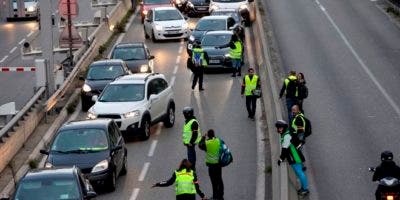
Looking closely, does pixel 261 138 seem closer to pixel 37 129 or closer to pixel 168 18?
pixel 37 129

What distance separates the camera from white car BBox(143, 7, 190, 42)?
4791 cm

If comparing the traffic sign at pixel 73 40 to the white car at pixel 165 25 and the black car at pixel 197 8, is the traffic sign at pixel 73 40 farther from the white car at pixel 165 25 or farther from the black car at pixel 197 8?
the black car at pixel 197 8

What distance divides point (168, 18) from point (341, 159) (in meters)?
24.8

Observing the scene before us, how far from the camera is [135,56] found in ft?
128

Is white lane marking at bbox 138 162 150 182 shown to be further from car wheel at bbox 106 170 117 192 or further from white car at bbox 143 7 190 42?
white car at bbox 143 7 190 42

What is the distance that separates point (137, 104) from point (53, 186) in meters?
10.6

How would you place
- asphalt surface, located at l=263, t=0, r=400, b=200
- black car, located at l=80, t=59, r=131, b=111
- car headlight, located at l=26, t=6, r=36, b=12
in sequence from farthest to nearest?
car headlight, located at l=26, t=6, r=36, b=12 < black car, located at l=80, t=59, r=131, b=111 < asphalt surface, located at l=263, t=0, r=400, b=200

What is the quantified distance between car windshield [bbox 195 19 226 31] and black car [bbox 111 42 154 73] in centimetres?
677

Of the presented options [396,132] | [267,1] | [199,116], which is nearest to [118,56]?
[199,116]

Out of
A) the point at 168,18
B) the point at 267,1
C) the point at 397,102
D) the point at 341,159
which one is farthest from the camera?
the point at 267,1

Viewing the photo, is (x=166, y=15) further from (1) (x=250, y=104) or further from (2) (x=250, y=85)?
(2) (x=250, y=85)

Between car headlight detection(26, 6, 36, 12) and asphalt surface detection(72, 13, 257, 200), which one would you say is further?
car headlight detection(26, 6, 36, 12)

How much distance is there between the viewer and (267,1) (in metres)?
63.8

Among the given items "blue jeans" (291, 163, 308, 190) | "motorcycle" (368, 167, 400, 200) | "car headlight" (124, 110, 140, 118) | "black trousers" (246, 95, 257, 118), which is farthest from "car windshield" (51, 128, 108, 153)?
"black trousers" (246, 95, 257, 118)
